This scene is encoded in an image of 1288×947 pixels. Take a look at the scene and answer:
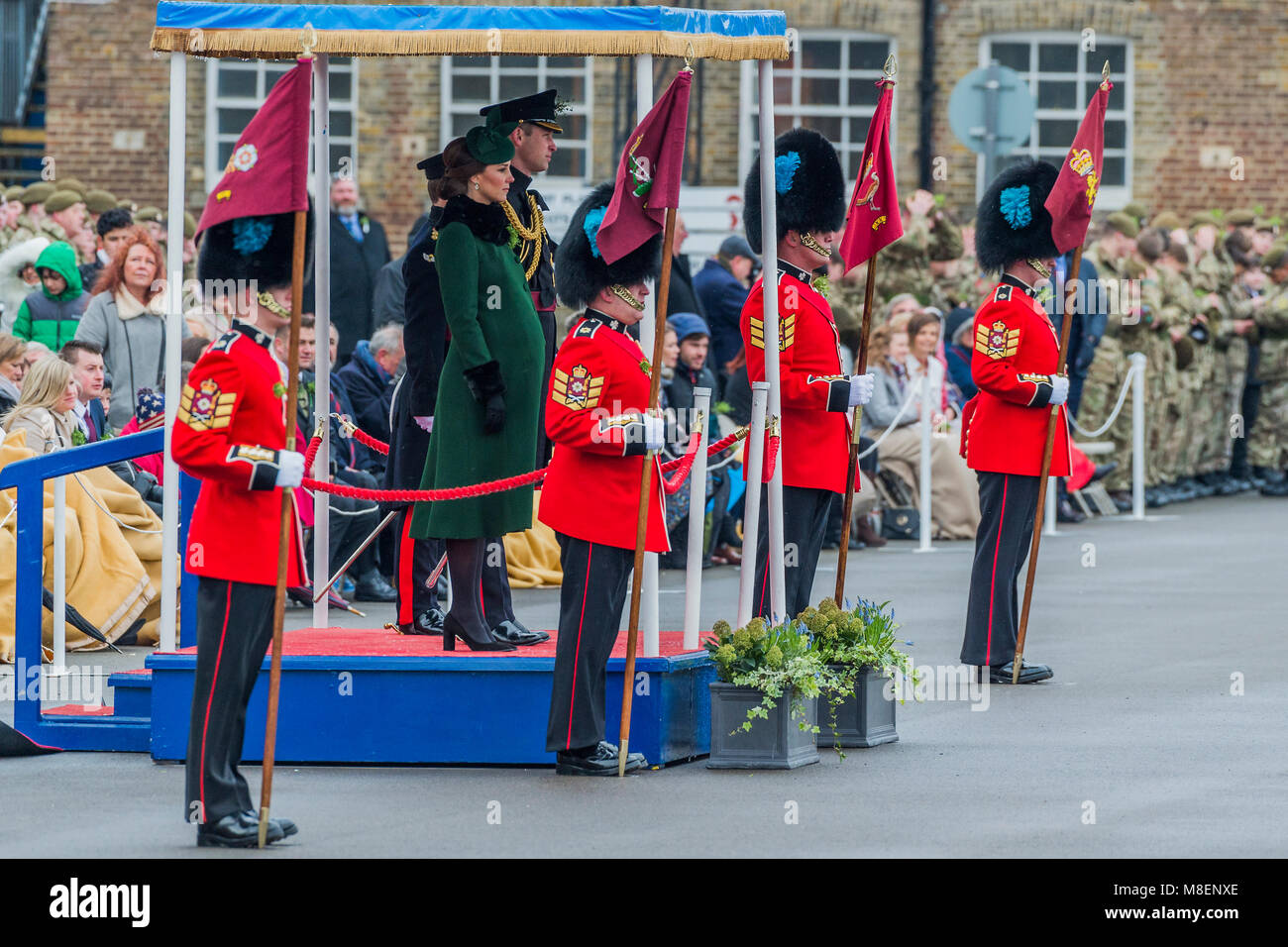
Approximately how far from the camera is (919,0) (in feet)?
83.3

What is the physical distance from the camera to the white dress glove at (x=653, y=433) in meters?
8.23

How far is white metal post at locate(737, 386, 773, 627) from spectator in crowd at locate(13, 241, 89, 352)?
6416 mm

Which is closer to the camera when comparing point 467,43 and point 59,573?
point 467,43

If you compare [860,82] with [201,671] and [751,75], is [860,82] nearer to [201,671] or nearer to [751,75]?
[751,75]

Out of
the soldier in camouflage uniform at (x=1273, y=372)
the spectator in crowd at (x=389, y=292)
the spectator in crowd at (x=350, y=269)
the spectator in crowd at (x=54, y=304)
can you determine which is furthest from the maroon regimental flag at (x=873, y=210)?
the soldier in camouflage uniform at (x=1273, y=372)

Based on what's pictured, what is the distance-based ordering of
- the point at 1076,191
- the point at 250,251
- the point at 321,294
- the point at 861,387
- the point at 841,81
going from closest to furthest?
the point at 250,251, the point at 861,387, the point at 321,294, the point at 1076,191, the point at 841,81

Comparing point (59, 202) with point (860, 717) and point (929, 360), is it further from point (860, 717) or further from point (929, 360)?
point (860, 717)

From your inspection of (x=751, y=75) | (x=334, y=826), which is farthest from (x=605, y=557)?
(x=751, y=75)

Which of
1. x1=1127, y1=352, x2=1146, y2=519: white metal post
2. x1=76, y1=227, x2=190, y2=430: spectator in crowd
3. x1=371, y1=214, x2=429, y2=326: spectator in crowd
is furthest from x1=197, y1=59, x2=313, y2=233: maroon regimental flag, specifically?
x1=1127, y1=352, x2=1146, y2=519: white metal post

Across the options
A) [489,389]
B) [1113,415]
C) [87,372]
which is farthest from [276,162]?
[1113,415]

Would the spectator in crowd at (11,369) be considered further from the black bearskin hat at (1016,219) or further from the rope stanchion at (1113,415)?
the rope stanchion at (1113,415)

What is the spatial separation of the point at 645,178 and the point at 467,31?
3.36ft

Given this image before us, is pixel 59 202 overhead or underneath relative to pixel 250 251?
overhead

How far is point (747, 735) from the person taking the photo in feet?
28.5
